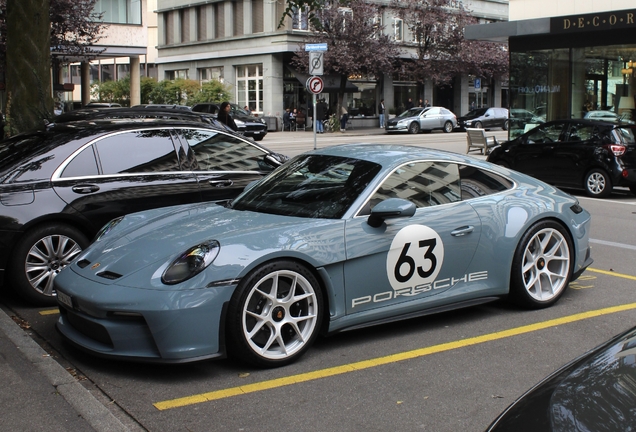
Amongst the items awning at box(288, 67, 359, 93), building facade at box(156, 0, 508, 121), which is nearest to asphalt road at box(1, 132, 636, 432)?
building facade at box(156, 0, 508, 121)

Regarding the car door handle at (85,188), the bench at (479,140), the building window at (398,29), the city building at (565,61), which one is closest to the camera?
the car door handle at (85,188)

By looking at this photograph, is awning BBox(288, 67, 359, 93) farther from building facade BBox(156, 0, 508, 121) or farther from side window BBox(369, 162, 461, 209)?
side window BBox(369, 162, 461, 209)

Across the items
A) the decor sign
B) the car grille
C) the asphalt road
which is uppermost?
the decor sign

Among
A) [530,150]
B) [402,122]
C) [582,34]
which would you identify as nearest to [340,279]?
[530,150]

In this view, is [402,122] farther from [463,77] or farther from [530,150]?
[530,150]

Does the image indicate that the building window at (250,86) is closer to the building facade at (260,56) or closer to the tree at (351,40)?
the building facade at (260,56)

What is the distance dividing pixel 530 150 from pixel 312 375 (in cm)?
1235

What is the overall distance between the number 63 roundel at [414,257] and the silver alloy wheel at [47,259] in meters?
2.93

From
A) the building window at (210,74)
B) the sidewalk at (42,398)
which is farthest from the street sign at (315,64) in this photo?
the building window at (210,74)

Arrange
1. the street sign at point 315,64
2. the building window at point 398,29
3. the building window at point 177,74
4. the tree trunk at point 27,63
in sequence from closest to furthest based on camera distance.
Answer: the tree trunk at point 27,63
the street sign at point 315,64
the building window at point 398,29
the building window at point 177,74

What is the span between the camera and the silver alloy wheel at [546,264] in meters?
6.35

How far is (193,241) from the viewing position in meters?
5.01

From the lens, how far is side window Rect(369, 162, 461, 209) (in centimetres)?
573

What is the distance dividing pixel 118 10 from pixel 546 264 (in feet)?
139
